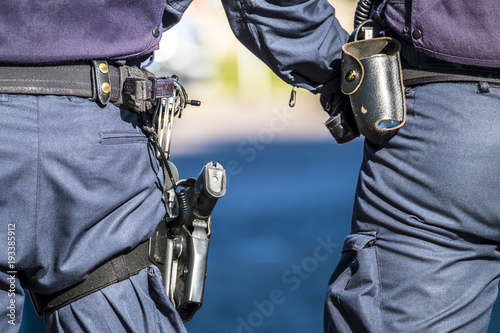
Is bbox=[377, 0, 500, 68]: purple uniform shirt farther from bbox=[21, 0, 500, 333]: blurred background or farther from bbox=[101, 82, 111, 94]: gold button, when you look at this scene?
bbox=[21, 0, 500, 333]: blurred background

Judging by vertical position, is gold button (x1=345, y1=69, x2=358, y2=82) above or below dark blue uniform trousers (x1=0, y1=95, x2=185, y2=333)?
above

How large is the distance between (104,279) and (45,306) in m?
0.16

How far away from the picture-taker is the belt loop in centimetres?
162

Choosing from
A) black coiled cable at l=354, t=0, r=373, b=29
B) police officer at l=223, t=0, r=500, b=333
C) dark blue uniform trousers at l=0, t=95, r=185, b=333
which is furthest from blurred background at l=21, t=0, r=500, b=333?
black coiled cable at l=354, t=0, r=373, b=29

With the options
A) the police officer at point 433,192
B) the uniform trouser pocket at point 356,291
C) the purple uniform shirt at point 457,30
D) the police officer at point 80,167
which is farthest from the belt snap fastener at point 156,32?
the uniform trouser pocket at point 356,291

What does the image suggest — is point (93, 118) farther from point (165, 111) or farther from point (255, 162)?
point (255, 162)

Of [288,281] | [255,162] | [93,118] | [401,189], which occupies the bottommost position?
[255,162]

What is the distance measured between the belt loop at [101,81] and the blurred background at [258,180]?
4.00ft

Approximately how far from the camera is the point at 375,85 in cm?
184

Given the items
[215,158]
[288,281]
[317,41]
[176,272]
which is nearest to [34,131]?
[176,272]

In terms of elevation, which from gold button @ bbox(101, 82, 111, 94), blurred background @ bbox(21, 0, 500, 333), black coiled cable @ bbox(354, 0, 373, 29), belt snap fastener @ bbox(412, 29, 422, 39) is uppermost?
belt snap fastener @ bbox(412, 29, 422, 39)

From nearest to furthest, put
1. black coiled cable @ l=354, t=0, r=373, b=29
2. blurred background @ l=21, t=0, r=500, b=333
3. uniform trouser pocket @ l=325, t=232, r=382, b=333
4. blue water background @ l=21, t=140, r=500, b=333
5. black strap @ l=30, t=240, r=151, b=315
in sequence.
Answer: black strap @ l=30, t=240, r=151, b=315 < uniform trouser pocket @ l=325, t=232, r=382, b=333 < black coiled cable @ l=354, t=0, r=373, b=29 < blue water background @ l=21, t=140, r=500, b=333 < blurred background @ l=21, t=0, r=500, b=333

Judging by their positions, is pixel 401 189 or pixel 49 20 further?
pixel 401 189

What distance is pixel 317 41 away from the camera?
1953mm
